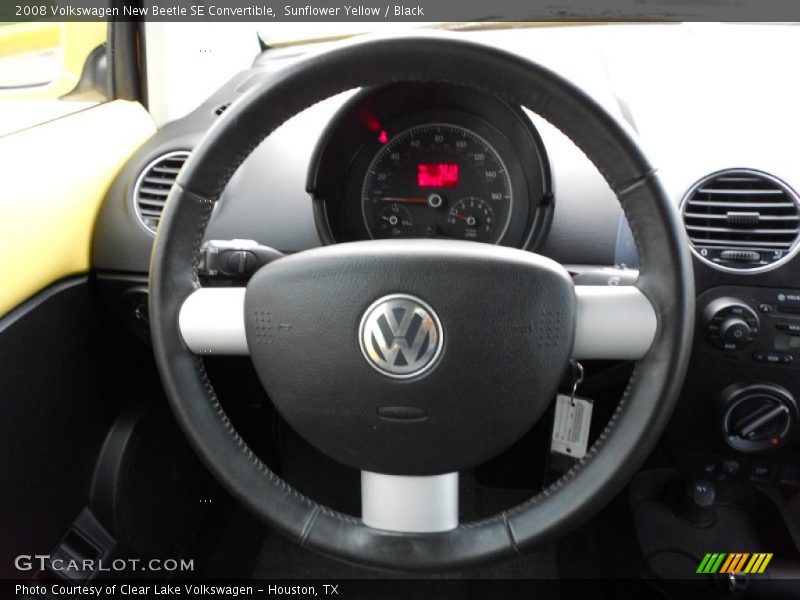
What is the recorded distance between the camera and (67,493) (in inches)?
50.2

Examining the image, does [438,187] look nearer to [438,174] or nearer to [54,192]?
[438,174]

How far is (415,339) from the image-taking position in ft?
2.62

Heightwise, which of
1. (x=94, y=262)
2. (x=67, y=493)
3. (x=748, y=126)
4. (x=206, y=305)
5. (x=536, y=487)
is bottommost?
(x=536, y=487)

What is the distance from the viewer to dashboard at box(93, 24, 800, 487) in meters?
1.19

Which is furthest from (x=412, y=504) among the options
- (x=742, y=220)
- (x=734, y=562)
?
(x=734, y=562)

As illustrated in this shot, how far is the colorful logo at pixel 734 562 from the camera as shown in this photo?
1.52m

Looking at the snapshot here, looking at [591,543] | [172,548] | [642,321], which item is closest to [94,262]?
[172,548]

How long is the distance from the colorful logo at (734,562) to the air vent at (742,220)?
2.35ft

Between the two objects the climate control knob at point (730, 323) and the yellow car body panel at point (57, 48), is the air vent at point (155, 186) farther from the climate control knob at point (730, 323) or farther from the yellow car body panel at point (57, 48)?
the climate control knob at point (730, 323)

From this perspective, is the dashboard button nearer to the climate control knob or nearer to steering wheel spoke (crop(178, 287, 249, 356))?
the climate control knob

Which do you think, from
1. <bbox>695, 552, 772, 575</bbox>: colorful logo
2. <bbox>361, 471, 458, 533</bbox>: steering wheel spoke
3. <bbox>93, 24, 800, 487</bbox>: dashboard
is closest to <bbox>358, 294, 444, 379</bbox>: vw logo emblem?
<bbox>361, 471, 458, 533</bbox>: steering wheel spoke

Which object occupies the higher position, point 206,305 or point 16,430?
point 206,305

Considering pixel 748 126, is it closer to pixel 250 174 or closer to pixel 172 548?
pixel 250 174

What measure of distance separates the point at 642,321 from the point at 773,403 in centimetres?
56
